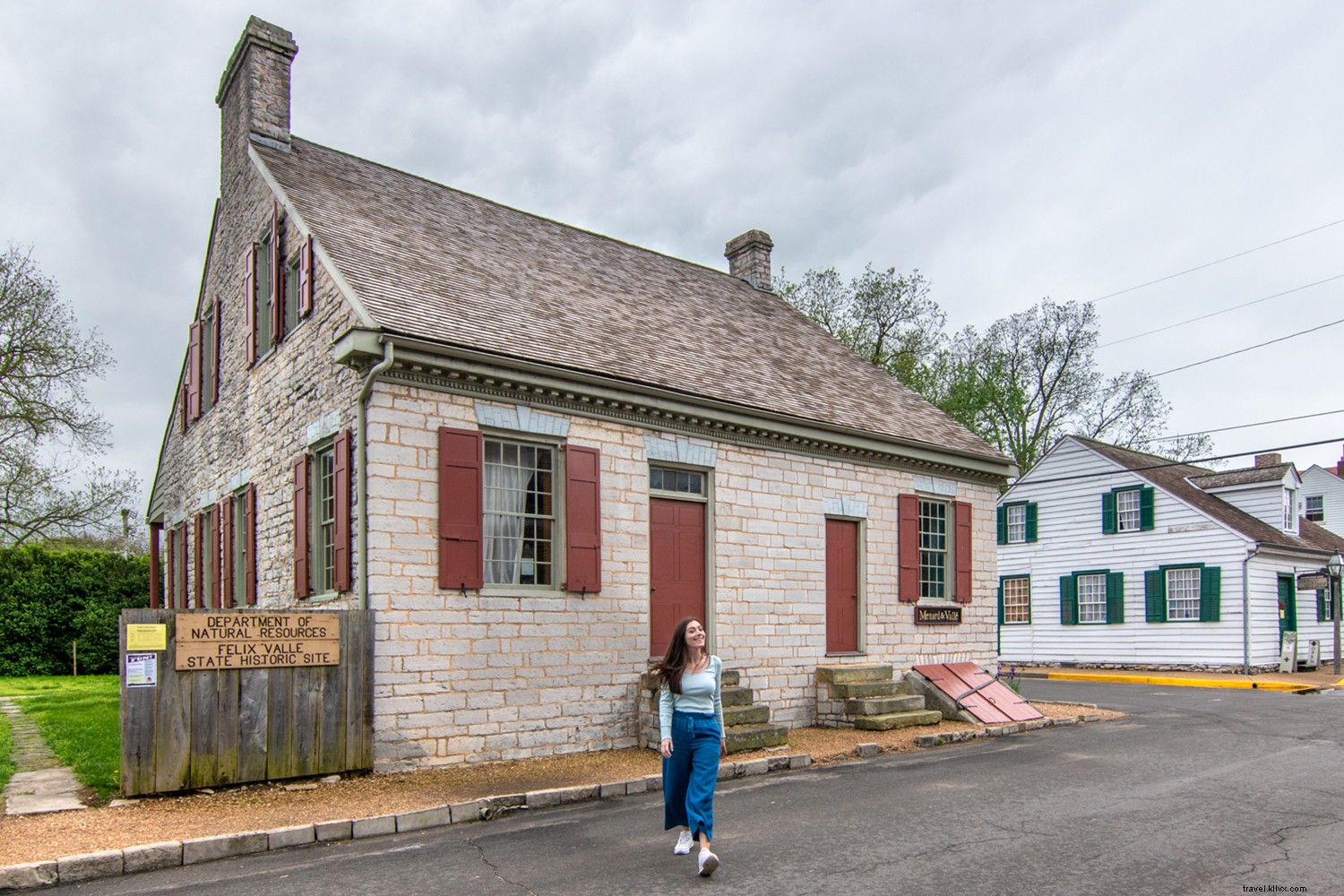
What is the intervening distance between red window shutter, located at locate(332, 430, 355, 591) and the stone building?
0.13 feet

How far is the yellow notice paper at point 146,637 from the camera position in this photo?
8461 mm

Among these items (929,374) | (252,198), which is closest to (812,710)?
(252,198)

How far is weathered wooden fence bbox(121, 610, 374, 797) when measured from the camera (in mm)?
8484

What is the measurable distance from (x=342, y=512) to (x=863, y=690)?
7.45 m

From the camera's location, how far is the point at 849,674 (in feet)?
45.8

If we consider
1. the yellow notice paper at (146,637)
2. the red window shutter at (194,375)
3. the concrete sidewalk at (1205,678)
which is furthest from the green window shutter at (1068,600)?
the yellow notice paper at (146,637)

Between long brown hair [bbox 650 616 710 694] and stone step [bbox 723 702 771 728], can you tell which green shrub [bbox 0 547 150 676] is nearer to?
stone step [bbox 723 702 771 728]

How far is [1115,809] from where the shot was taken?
8234 millimetres

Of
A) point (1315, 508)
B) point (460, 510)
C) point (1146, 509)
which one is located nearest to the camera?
point (460, 510)

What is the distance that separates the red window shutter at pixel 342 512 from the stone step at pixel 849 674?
6.81 metres

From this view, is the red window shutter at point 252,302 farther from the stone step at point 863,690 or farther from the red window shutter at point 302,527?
the stone step at point 863,690

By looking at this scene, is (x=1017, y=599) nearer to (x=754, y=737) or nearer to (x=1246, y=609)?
(x=1246, y=609)

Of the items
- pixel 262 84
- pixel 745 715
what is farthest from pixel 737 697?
pixel 262 84

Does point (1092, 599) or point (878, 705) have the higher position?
point (1092, 599)
